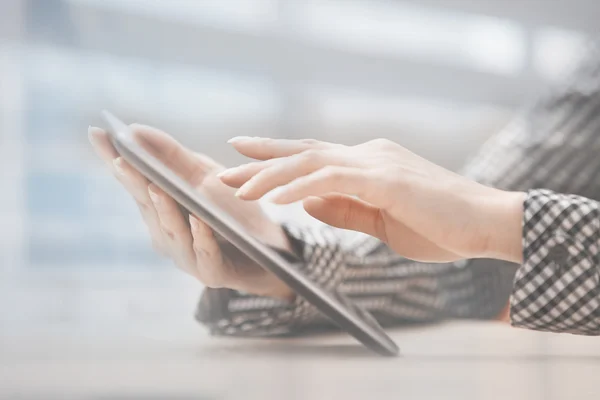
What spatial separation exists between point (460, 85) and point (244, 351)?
344mm

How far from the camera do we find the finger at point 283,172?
418 mm

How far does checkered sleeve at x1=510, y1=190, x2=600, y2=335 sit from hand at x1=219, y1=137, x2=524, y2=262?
1 cm

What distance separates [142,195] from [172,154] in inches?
1.7

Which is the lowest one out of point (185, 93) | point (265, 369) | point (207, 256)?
point (265, 369)

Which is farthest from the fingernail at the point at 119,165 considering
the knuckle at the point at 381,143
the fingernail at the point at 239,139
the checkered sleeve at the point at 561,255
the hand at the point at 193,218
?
the checkered sleeve at the point at 561,255

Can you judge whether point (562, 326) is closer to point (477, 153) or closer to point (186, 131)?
point (477, 153)

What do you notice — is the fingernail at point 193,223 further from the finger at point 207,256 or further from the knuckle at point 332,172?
the knuckle at point 332,172

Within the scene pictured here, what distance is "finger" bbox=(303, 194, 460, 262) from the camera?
1.55 ft

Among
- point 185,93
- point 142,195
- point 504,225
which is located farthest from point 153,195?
point 504,225

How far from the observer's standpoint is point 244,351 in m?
0.48

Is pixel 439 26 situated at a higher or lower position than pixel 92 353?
higher

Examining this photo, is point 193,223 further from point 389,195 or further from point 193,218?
point 389,195

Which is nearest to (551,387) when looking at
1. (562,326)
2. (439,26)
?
(562,326)

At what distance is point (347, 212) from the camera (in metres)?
0.47
